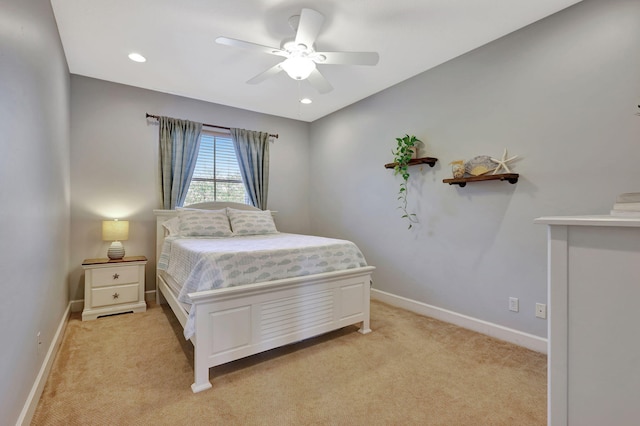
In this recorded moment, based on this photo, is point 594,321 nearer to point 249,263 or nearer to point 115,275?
point 249,263

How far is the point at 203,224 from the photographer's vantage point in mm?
3420

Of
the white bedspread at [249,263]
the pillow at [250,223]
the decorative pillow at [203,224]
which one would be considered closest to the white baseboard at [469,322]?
the white bedspread at [249,263]

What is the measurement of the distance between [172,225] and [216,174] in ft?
3.29

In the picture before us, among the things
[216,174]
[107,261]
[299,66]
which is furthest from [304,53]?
[107,261]

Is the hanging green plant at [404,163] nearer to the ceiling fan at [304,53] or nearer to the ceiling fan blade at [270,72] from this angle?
the ceiling fan at [304,53]

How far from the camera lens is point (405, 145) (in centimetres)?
330

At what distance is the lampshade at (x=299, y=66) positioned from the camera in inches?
92.2

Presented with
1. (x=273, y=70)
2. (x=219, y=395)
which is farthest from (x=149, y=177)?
(x=219, y=395)

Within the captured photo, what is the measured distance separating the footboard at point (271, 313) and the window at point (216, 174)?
2428 mm

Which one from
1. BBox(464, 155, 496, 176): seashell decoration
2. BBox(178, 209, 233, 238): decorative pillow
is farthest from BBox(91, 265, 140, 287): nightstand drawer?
BBox(464, 155, 496, 176): seashell decoration

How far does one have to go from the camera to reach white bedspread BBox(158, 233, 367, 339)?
2.02 m

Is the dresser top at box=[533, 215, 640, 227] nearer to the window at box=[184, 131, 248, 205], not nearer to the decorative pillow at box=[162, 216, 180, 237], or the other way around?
the decorative pillow at box=[162, 216, 180, 237]

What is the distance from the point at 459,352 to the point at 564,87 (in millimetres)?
2151

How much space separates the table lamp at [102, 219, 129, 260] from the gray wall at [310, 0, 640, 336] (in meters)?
2.85
